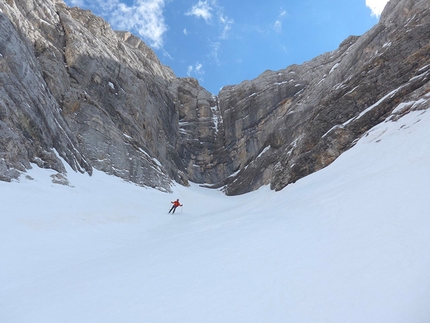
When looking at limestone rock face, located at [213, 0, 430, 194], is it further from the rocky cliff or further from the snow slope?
the snow slope

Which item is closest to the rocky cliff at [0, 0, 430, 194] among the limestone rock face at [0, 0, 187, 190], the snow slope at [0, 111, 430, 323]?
the limestone rock face at [0, 0, 187, 190]

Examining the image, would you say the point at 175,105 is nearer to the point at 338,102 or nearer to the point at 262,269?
the point at 338,102

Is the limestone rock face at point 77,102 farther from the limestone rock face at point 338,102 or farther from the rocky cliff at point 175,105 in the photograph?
the limestone rock face at point 338,102

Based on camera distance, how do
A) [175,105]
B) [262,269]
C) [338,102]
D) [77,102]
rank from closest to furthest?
[262,269]
[338,102]
[77,102]
[175,105]

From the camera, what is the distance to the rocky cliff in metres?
22.3

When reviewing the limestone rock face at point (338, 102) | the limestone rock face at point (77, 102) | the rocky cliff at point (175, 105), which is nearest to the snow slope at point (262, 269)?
the rocky cliff at point (175, 105)

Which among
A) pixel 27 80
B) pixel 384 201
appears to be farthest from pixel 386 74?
pixel 27 80

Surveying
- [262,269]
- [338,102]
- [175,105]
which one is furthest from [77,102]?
[175,105]

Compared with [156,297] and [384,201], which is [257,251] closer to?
[156,297]

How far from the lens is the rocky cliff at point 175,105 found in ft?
73.2

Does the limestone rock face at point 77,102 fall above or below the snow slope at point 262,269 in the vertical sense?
above

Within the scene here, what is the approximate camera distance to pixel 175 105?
7644 centimetres

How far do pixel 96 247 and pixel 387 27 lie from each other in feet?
170

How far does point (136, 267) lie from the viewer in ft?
23.0
